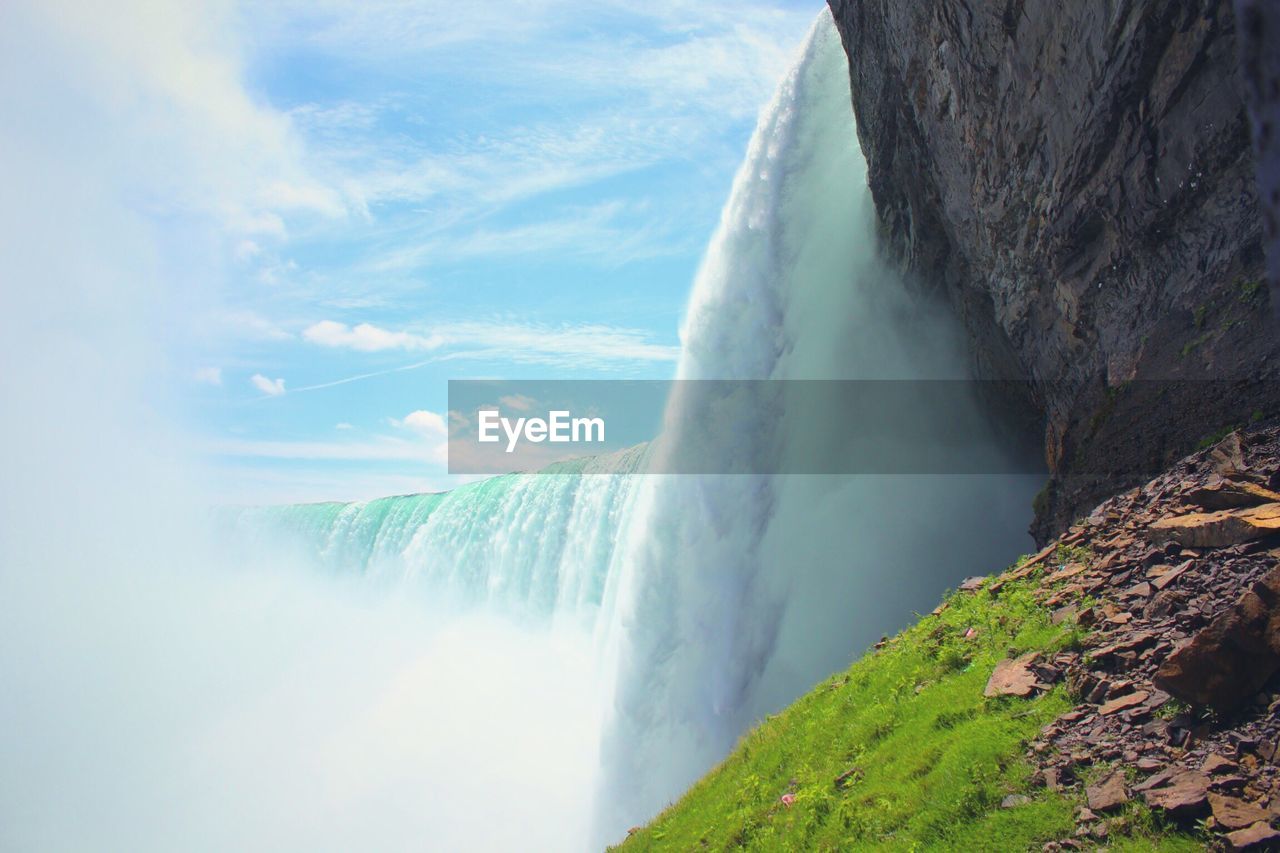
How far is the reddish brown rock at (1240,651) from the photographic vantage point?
4.63m

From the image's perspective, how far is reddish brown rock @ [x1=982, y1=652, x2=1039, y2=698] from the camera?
6.40 meters

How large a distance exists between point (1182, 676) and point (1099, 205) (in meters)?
8.01

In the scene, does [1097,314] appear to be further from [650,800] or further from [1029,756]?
[650,800]

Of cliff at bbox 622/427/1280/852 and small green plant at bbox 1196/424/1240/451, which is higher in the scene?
small green plant at bbox 1196/424/1240/451

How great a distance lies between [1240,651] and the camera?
15.4ft

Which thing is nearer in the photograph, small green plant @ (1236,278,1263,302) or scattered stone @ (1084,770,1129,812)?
scattered stone @ (1084,770,1129,812)

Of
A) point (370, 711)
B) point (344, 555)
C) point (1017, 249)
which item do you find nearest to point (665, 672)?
point (1017, 249)

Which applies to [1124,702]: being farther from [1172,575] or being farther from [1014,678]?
[1172,575]

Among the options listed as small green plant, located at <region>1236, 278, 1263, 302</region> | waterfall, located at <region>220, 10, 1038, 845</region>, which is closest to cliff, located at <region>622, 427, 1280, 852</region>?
small green plant, located at <region>1236, 278, 1263, 302</region>

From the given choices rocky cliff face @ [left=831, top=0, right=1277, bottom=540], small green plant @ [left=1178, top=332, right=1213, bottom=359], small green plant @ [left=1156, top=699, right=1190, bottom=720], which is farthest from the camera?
small green plant @ [left=1178, top=332, right=1213, bottom=359]

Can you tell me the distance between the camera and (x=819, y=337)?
2014cm

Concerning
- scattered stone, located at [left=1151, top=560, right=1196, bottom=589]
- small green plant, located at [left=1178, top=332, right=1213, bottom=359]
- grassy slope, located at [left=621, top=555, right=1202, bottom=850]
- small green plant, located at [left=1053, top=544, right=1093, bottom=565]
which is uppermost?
small green plant, located at [left=1178, top=332, right=1213, bottom=359]

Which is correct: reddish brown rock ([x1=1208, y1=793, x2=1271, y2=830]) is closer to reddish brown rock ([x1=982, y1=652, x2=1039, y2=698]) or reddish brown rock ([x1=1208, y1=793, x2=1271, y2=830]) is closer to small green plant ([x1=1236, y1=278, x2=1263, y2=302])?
reddish brown rock ([x1=982, y1=652, x2=1039, y2=698])

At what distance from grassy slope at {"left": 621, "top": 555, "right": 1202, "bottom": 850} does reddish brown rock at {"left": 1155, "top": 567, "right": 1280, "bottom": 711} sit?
0.87 meters
